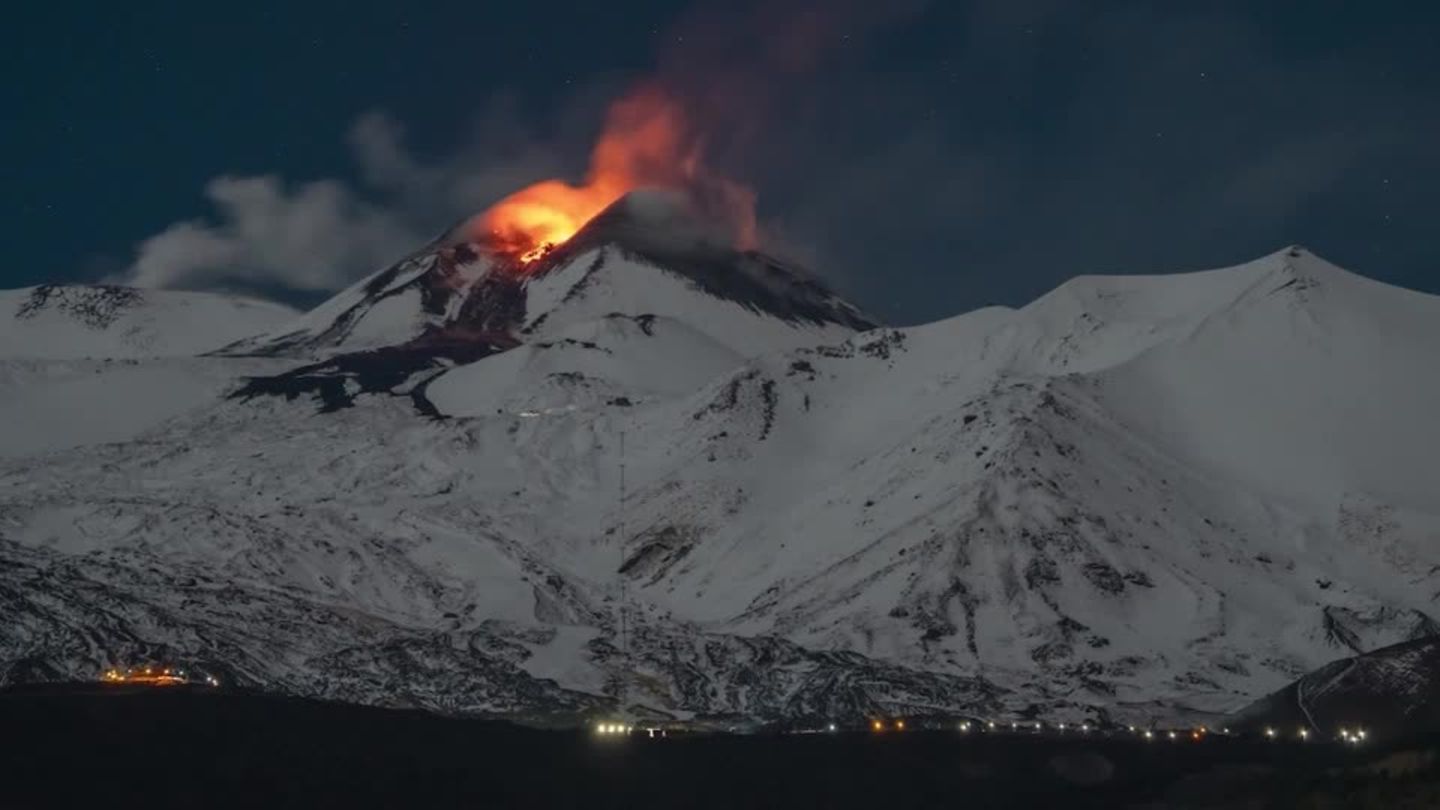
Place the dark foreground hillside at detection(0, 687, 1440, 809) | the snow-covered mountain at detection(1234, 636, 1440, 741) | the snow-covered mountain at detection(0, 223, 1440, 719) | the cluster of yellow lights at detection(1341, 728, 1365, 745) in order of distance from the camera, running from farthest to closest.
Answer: the snow-covered mountain at detection(0, 223, 1440, 719), the snow-covered mountain at detection(1234, 636, 1440, 741), the cluster of yellow lights at detection(1341, 728, 1365, 745), the dark foreground hillside at detection(0, 687, 1440, 809)

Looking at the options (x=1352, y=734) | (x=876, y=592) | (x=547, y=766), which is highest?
(x=876, y=592)

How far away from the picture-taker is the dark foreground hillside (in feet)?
235

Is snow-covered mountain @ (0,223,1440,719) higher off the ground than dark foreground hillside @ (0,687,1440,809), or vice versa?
snow-covered mountain @ (0,223,1440,719)

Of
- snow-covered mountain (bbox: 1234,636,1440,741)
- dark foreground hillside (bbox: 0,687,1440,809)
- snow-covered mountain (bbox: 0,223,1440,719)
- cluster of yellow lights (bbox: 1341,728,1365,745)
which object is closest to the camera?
dark foreground hillside (bbox: 0,687,1440,809)

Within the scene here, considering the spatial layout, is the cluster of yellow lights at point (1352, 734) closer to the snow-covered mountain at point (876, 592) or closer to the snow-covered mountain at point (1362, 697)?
the snow-covered mountain at point (1362, 697)

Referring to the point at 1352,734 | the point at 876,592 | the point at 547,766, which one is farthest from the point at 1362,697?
the point at 547,766

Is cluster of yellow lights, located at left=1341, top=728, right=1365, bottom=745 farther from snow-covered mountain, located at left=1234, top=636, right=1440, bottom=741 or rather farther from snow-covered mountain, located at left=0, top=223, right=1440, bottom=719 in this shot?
snow-covered mountain, located at left=0, top=223, right=1440, bottom=719

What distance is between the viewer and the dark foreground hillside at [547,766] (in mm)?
71750

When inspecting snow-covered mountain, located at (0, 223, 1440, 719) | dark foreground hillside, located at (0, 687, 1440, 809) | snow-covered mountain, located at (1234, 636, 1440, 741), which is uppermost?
snow-covered mountain, located at (0, 223, 1440, 719)

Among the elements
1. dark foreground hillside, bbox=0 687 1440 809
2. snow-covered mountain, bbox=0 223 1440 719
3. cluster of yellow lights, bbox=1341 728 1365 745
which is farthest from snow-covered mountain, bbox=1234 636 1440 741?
dark foreground hillside, bbox=0 687 1440 809

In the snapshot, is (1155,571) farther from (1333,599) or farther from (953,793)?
(953,793)

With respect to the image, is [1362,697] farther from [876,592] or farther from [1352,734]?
[876,592]

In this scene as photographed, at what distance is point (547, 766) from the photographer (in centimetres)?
7881

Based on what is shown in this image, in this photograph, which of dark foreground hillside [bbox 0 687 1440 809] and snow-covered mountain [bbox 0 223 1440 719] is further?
snow-covered mountain [bbox 0 223 1440 719]
